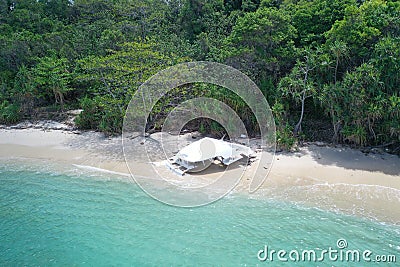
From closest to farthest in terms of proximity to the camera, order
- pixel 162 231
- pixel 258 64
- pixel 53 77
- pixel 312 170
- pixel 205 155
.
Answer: pixel 162 231 < pixel 312 170 < pixel 205 155 < pixel 258 64 < pixel 53 77

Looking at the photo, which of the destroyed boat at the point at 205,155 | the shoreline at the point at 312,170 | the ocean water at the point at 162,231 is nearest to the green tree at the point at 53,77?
the shoreline at the point at 312,170

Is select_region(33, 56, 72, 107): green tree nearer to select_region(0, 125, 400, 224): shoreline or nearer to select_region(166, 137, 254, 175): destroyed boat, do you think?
select_region(0, 125, 400, 224): shoreline

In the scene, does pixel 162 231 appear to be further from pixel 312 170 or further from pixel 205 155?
pixel 312 170

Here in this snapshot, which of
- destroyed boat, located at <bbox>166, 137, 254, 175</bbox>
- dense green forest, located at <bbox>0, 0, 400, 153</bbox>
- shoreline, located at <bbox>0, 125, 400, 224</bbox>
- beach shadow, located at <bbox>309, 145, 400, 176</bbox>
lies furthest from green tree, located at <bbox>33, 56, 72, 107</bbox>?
beach shadow, located at <bbox>309, 145, 400, 176</bbox>

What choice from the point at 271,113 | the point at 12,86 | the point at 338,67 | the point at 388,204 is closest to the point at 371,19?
the point at 338,67

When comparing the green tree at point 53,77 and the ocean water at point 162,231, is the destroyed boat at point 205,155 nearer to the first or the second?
the ocean water at point 162,231

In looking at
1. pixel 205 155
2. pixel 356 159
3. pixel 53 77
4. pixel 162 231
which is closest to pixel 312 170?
pixel 356 159
